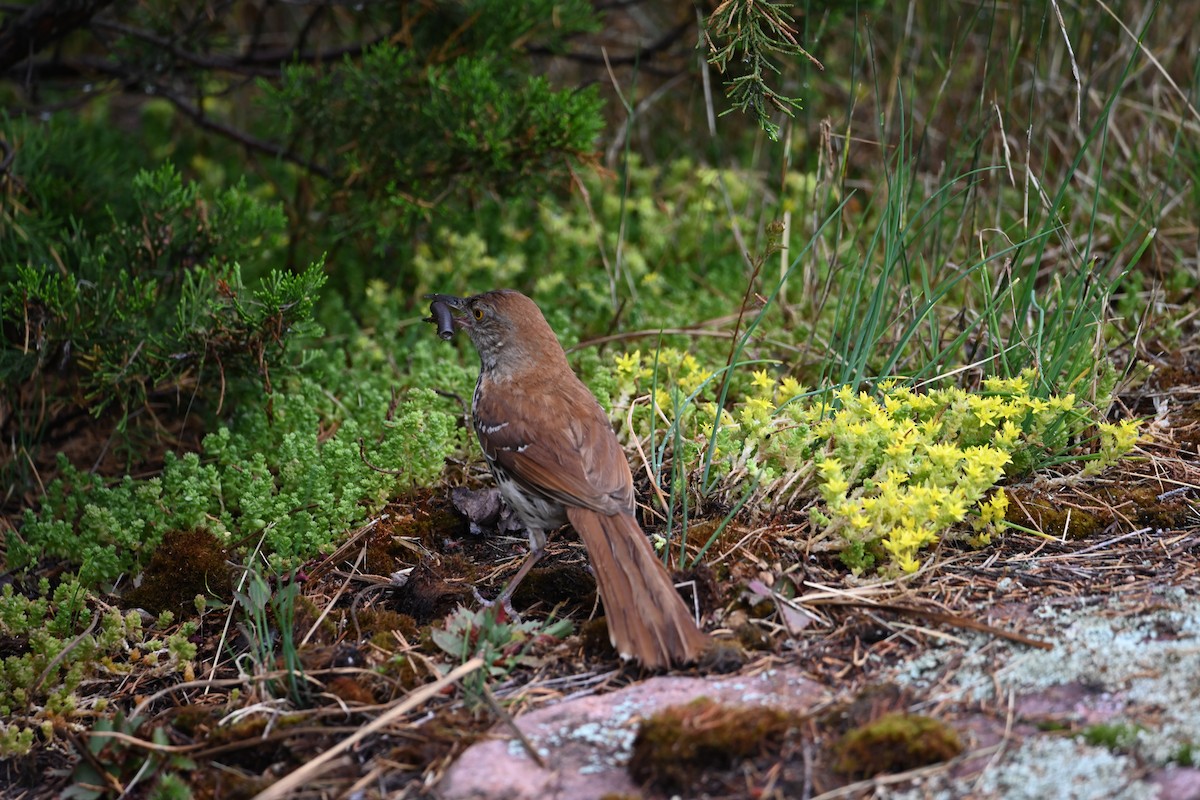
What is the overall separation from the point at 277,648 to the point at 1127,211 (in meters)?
4.47

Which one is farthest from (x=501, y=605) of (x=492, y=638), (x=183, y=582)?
(x=183, y=582)

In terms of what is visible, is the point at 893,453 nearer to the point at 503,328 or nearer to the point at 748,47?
the point at 748,47

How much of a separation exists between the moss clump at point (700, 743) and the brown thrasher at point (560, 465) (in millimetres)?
363

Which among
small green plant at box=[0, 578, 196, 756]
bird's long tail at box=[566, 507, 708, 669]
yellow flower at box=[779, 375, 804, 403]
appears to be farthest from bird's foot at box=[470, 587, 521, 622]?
yellow flower at box=[779, 375, 804, 403]

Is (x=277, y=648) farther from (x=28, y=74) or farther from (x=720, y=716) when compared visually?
(x=28, y=74)

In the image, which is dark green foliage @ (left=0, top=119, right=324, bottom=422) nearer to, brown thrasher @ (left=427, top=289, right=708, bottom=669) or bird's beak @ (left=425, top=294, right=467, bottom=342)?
bird's beak @ (left=425, top=294, right=467, bottom=342)

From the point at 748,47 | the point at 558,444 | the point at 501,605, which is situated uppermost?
the point at 748,47

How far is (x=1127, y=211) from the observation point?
5668mm

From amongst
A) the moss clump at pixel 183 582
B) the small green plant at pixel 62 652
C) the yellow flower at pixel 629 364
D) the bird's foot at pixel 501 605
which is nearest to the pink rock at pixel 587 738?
the bird's foot at pixel 501 605

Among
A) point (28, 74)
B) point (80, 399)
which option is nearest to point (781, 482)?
point (80, 399)

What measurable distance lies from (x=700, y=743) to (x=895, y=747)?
0.44 metres

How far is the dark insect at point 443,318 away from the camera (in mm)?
4812

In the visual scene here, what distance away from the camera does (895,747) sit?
261cm

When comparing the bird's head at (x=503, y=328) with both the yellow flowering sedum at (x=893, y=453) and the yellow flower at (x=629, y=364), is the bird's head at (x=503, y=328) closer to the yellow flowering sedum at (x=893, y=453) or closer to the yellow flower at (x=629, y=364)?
the yellow flower at (x=629, y=364)
